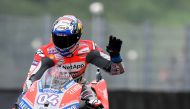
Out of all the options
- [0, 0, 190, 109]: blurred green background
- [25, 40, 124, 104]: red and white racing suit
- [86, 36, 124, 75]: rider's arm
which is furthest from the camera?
[0, 0, 190, 109]: blurred green background

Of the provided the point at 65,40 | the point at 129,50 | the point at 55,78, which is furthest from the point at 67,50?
the point at 129,50

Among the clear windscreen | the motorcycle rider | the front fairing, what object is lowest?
the front fairing

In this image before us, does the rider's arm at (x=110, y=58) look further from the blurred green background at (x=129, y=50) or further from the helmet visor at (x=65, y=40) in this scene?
the blurred green background at (x=129, y=50)

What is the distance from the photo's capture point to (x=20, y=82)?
2262cm

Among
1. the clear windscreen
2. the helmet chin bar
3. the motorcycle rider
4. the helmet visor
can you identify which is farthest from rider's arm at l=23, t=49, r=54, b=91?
the clear windscreen

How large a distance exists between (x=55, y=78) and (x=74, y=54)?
4.75ft

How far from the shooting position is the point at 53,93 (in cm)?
1185

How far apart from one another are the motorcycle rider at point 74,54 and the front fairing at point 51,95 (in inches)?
18.6

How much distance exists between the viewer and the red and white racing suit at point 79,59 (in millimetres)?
13461

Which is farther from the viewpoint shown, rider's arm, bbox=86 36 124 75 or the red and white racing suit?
the red and white racing suit

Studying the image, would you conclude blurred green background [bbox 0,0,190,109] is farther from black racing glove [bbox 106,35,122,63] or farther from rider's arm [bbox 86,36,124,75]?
black racing glove [bbox 106,35,122,63]

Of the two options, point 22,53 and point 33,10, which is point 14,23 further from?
point 33,10

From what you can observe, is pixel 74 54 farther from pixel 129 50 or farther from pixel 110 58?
pixel 129 50

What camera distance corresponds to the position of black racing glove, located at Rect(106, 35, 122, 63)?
508 inches
